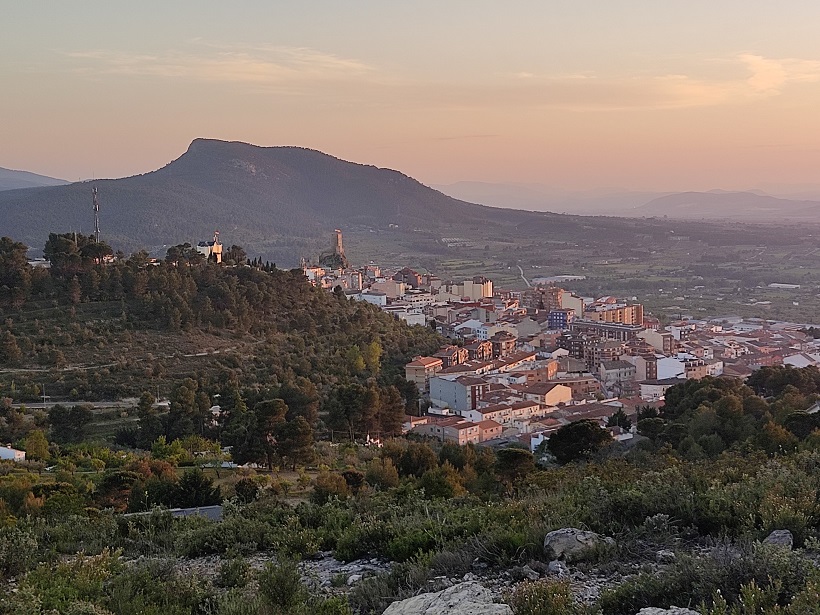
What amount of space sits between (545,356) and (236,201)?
85098 mm

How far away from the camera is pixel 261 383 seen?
2377 cm

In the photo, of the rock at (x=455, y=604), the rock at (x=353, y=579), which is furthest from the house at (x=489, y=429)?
the rock at (x=455, y=604)

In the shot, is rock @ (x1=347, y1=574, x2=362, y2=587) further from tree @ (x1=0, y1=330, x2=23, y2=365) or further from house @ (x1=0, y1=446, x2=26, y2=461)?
tree @ (x1=0, y1=330, x2=23, y2=365)

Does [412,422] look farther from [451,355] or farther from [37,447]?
[37,447]

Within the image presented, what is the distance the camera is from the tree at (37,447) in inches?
617

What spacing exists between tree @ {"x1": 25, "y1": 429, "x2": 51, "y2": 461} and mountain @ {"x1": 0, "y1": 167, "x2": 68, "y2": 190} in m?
163

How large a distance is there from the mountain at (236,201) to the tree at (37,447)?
63.5m

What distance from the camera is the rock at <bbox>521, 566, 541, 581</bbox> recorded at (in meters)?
4.10

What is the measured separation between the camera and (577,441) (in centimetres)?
1527

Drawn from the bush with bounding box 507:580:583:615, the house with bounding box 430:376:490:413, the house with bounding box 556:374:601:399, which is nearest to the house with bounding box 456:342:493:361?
→ the house with bounding box 556:374:601:399

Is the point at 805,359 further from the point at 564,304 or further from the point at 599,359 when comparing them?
the point at 564,304

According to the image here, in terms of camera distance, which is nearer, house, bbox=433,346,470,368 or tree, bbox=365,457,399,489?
tree, bbox=365,457,399,489

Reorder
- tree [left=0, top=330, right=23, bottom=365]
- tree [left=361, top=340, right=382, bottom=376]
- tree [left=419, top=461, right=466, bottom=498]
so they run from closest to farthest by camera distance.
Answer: tree [left=419, top=461, right=466, bottom=498] → tree [left=0, top=330, right=23, bottom=365] → tree [left=361, top=340, right=382, bottom=376]

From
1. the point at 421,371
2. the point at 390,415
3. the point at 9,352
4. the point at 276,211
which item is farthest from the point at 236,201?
the point at 390,415
